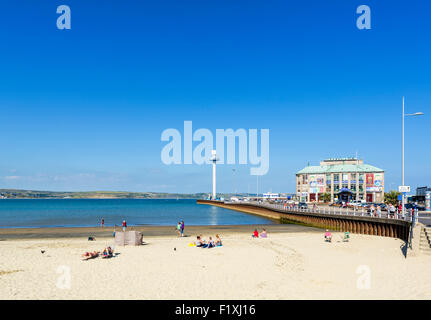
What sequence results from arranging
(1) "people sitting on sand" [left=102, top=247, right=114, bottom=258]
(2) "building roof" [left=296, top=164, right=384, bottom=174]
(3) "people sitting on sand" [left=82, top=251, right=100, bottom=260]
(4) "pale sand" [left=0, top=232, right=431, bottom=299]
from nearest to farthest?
(4) "pale sand" [left=0, top=232, right=431, bottom=299] < (3) "people sitting on sand" [left=82, top=251, right=100, bottom=260] < (1) "people sitting on sand" [left=102, top=247, right=114, bottom=258] < (2) "building roof" [left=296, top=164, right=384, bottom=174]

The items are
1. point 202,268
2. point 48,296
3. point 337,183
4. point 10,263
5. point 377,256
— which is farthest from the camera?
point 337,183

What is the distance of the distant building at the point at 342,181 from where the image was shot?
351 feet

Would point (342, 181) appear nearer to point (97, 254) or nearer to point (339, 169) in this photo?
point (339, 169)

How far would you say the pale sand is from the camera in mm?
13891

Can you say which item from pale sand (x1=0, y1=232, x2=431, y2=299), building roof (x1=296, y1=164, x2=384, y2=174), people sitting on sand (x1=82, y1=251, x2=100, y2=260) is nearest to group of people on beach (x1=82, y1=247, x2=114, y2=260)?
people sitting on sand (x1=82, y1=251, x2=100, y2=260)

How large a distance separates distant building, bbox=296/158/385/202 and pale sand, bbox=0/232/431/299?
273 feet

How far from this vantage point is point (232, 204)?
126m

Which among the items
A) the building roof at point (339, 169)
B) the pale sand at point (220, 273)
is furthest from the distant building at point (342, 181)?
the pale sand at point (220, 273)

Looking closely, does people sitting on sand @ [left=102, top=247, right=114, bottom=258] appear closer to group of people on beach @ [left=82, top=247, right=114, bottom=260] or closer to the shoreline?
group of people on beach @ [left=82, top=247, right=114, bottom=260]

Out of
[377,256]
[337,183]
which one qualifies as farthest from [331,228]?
[337,183]

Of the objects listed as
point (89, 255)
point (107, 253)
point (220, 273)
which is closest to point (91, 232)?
point (89, 255)

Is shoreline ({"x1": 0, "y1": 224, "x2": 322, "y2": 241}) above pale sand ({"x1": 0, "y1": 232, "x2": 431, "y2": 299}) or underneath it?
underneath

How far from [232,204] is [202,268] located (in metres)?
108
